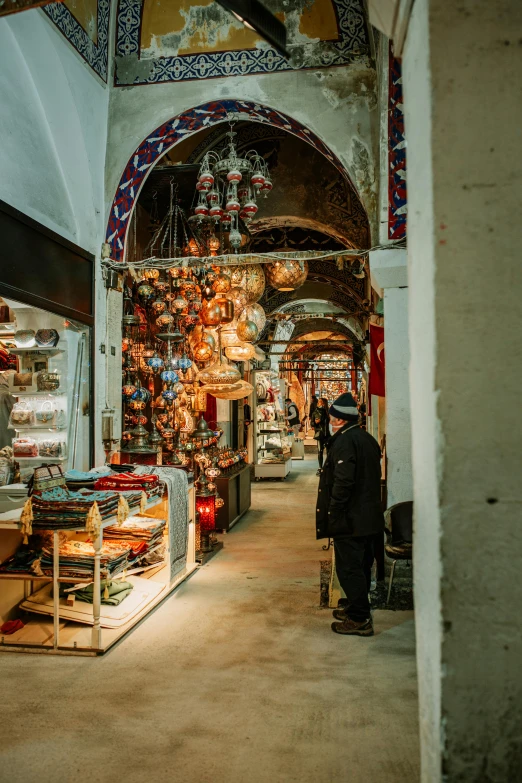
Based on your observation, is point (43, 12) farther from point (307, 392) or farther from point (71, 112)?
point (307, 392)

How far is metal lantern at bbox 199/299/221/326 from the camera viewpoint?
6824 mm

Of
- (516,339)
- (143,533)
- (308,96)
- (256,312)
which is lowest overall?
(143,533)

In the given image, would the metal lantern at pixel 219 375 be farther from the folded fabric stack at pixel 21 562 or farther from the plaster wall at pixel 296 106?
the folded fabric stack at pixel 21 562

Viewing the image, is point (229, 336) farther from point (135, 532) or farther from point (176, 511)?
point (135, 532)

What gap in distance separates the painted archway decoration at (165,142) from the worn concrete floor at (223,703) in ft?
12.1

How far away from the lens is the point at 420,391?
1.52 meters

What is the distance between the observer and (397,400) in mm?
5137

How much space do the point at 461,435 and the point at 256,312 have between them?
251 inches

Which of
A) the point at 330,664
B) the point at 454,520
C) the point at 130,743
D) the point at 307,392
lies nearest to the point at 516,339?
the point at 454,520

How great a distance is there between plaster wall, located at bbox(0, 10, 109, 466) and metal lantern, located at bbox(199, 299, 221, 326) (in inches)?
46.4

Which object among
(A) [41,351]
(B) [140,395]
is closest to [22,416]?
(A) [41,351]

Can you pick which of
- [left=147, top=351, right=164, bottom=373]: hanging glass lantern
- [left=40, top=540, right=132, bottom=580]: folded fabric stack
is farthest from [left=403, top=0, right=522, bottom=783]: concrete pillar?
[left=147, top=351, right=164, bottom=373]: hanging glass lantern

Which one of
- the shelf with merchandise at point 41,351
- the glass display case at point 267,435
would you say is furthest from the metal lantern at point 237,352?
the glass display case at point 267,435

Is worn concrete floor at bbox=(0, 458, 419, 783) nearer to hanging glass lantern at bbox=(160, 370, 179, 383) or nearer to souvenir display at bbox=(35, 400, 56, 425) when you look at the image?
souvenir display at bbox=(35, 400, 56, 425)
